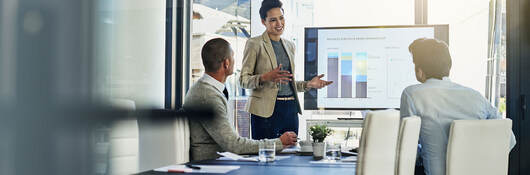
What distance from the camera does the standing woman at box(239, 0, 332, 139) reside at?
365cm

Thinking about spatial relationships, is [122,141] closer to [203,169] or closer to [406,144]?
[203,169]

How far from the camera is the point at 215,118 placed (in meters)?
2.62

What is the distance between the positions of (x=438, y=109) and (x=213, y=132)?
108 cm

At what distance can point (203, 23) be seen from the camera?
371cm

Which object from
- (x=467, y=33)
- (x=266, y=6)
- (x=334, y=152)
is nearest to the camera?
(x=334, y=152)

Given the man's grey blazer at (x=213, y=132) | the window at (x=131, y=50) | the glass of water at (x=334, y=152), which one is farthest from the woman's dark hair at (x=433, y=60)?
the window at (x=131, y=50)

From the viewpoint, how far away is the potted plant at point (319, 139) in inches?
89.4

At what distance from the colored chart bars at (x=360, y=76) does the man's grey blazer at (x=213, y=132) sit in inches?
80.7

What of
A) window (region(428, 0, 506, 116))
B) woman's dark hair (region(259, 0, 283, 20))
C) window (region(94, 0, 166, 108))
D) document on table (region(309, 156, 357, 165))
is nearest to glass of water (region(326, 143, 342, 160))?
document on table (region(309, 156, 357, 165))

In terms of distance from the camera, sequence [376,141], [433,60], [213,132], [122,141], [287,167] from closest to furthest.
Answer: [122,141] → [376,141] → [287,167] → [213,132] → [433,60]

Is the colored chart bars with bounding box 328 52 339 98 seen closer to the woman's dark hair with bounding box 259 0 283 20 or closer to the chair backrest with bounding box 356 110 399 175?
the woman's dark hair with bounding box 259 0 283 20

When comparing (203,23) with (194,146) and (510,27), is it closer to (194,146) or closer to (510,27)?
(194,146)

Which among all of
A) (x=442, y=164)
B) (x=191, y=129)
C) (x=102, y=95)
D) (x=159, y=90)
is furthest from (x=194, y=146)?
(x=102, y=95)

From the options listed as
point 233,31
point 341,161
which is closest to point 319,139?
point 341,161
